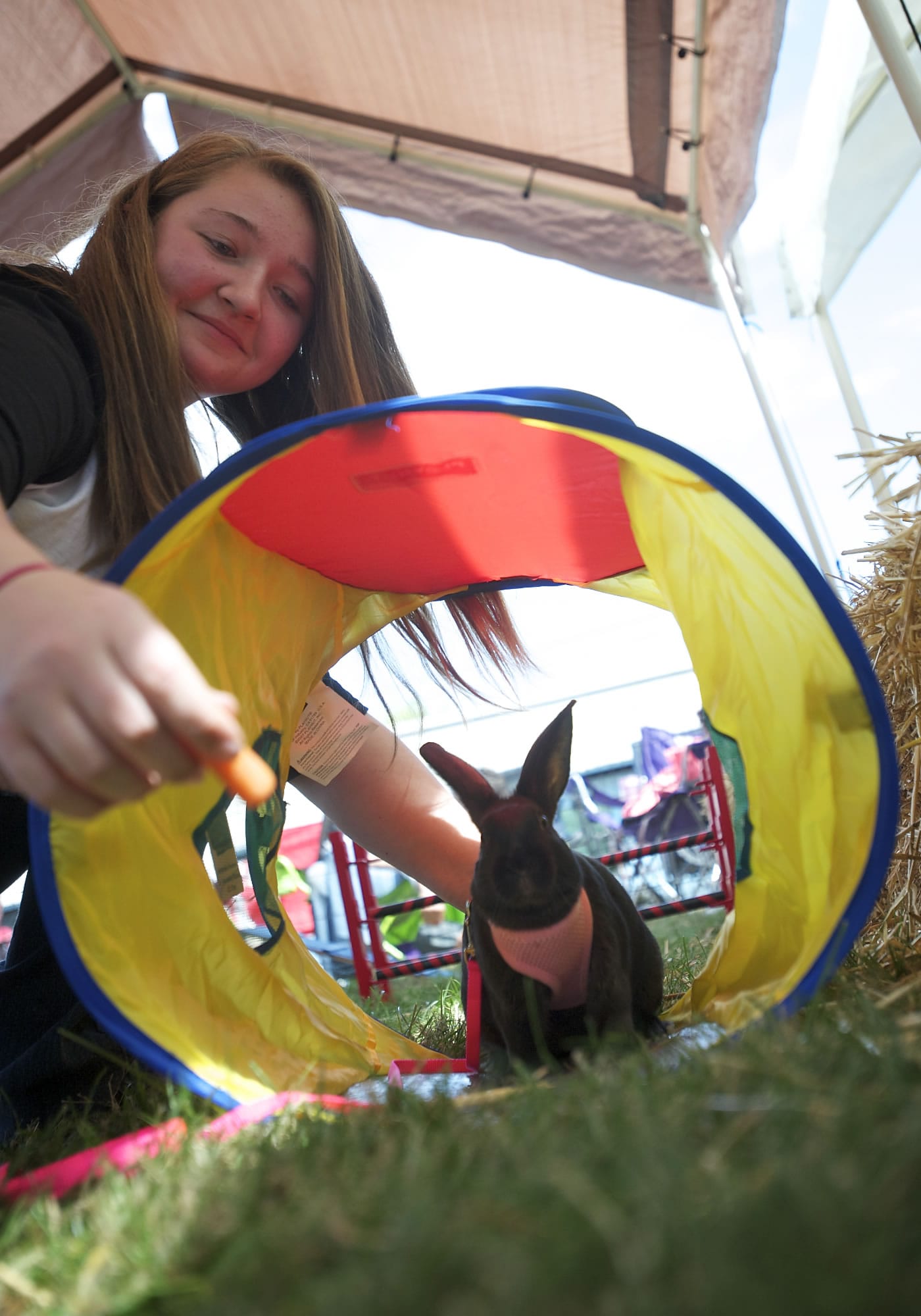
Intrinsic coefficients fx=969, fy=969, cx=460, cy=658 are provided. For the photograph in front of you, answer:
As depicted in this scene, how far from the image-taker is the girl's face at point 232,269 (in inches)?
57.4

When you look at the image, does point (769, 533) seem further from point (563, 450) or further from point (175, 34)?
point (175, 34)

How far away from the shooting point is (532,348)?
5148 millimetres

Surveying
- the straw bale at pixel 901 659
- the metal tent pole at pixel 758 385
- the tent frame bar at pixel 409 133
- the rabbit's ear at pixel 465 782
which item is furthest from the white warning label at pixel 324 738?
the tent frame bar at pixel 409 133

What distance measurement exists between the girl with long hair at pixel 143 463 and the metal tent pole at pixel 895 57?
88 centimetres

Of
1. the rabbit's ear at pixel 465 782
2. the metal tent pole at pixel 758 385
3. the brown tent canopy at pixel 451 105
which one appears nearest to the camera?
the rabbit's ear at pixel 465 782

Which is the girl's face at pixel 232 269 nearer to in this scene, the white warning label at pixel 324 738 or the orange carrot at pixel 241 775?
the white warning label at pixel 324 738

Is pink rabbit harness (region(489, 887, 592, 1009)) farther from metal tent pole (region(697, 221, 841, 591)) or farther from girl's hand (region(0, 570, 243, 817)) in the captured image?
metal tent pole (region(697, 221, 841, 591))

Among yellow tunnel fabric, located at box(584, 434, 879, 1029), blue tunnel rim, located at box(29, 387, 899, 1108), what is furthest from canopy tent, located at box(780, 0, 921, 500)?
blue tunnel rim, located at box(29, 387, 899, 1108)

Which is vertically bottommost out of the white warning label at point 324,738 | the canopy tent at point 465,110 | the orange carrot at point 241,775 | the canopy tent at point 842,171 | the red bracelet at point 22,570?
the white warning label at point 324,738

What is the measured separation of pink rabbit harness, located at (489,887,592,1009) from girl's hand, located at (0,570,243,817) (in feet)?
2.03

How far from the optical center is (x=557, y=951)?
1.12m

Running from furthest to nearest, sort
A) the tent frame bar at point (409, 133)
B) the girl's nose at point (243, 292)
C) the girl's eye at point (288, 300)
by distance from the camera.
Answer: the tent frame bar at point (409, 133), the girl's eye at point (288, 300), the girl's nose at point (243, 292)

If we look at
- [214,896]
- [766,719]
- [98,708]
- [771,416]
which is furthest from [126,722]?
[771,416]

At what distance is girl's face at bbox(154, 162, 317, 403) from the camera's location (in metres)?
1.46
